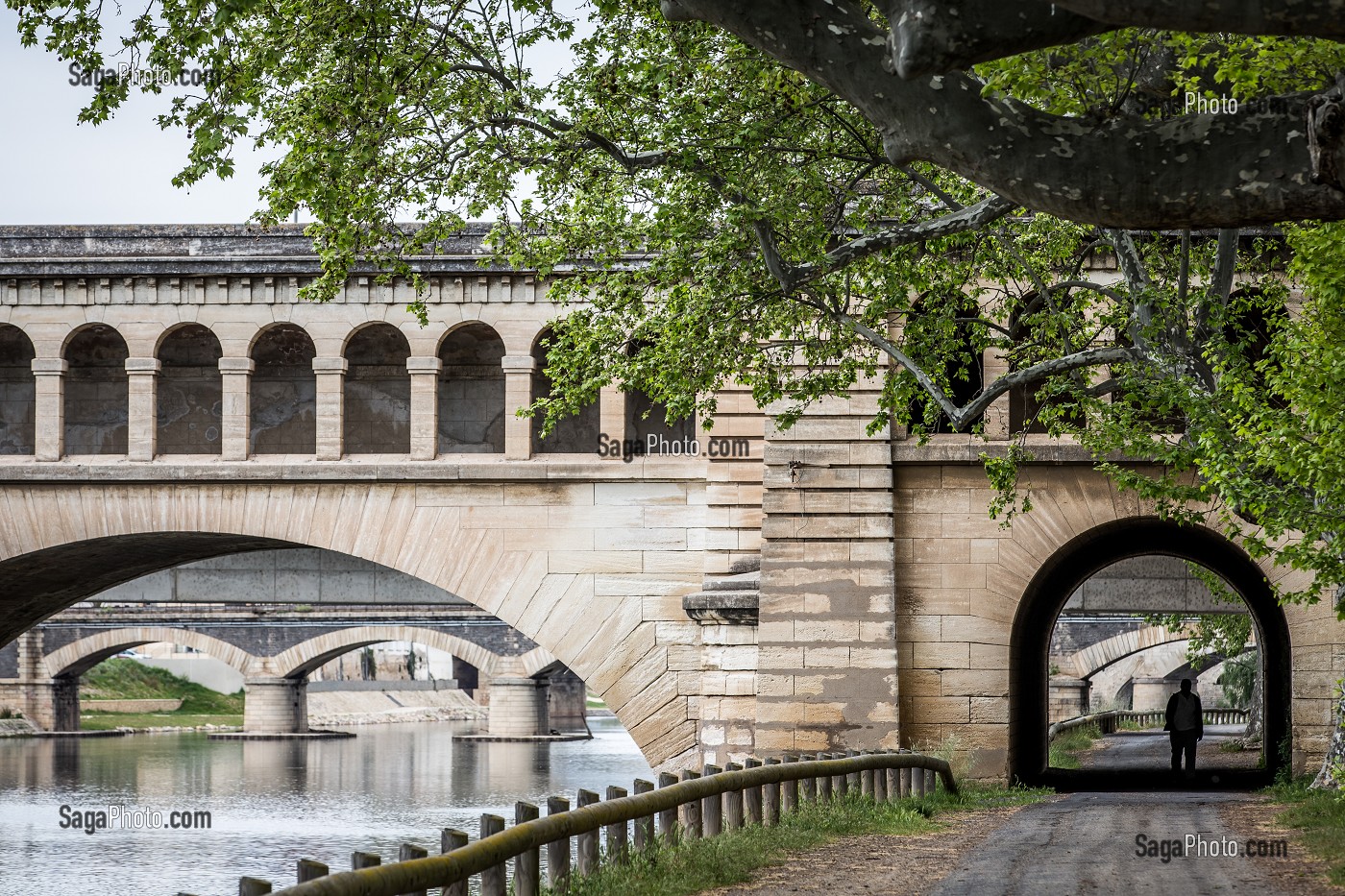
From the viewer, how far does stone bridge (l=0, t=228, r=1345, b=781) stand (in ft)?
61.1

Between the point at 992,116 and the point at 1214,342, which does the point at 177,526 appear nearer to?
the point at 1214,342

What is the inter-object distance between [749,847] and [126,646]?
40567 millimetres

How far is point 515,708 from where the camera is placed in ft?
167

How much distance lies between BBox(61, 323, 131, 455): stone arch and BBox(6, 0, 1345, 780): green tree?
10240 mm

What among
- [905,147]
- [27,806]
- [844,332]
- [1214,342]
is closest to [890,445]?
[844,332]

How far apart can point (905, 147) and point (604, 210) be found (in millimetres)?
7764

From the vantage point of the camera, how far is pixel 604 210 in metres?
14.9

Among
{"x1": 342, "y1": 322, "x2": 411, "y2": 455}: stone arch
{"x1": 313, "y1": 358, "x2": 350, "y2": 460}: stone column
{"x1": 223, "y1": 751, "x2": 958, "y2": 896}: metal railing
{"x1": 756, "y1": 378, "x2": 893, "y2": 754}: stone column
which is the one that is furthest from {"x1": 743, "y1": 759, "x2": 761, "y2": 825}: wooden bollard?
{"x1": 342, "y1": 322, "x2": 411, "y2": 455}: stone arch

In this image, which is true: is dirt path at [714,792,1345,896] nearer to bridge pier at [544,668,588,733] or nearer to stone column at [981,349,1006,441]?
stone column at [981,349,1006,441]

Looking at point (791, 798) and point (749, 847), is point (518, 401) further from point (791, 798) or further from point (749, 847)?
point (749, 847)

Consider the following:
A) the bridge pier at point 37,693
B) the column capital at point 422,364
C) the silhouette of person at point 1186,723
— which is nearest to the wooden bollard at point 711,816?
the column capital at point 422,364
